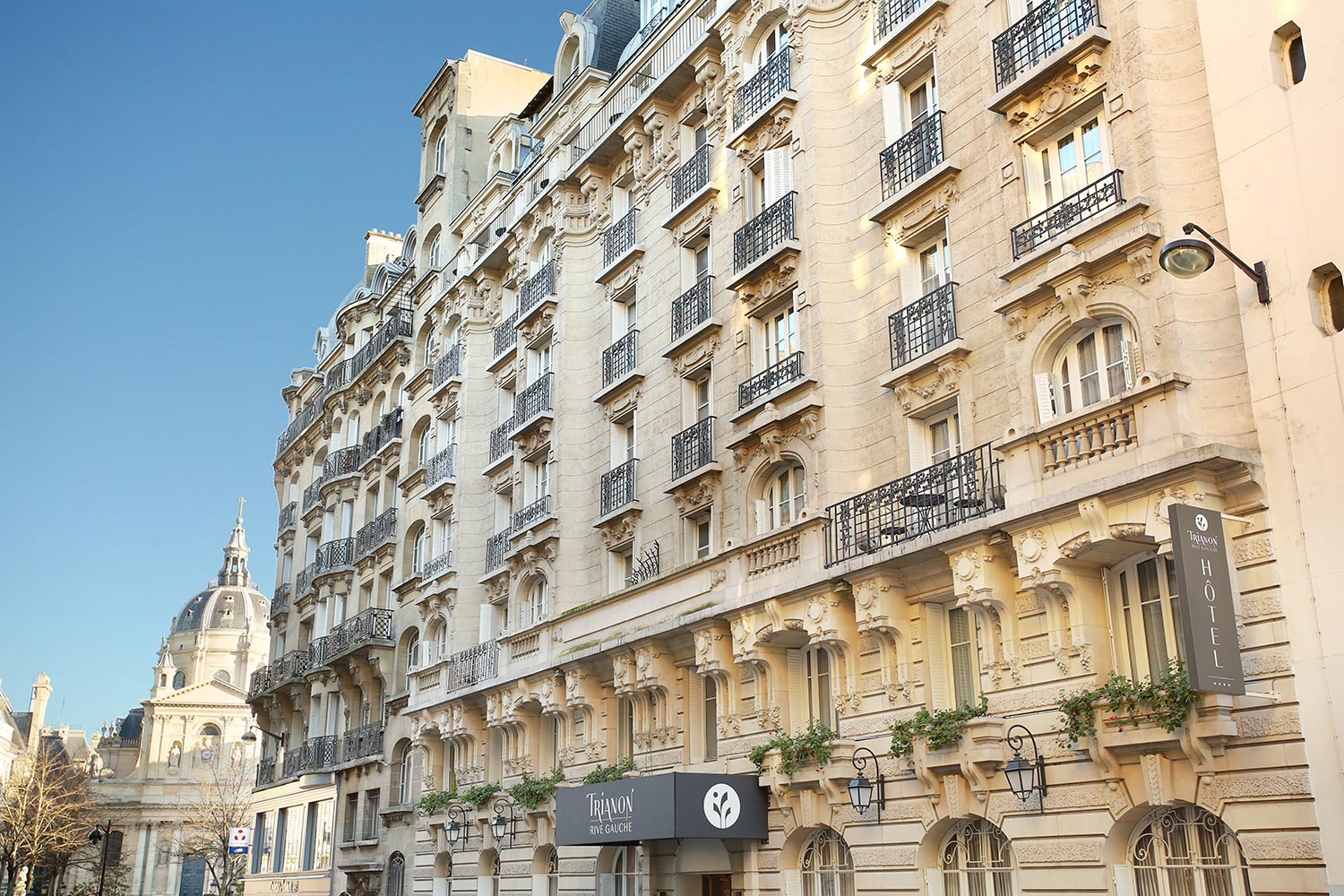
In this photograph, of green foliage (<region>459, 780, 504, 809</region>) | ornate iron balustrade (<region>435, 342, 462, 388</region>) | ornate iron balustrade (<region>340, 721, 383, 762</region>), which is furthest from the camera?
ornate iron balustrade (<region>340, 721, 383, 762</region>)

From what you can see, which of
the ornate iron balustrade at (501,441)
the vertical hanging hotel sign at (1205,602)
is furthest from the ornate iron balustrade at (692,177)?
the vertical hanging hotel sign at (1205,602)

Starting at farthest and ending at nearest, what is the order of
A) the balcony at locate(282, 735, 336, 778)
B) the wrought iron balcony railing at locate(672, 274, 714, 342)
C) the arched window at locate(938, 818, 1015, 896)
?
the balcony at locate(282, 735, 336, 778), the wrought iron balcony railing at locate(672, 274, 714, 342), the arched window at locate(938, 818, 1015, 896)

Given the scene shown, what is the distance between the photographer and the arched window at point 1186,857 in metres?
14.3

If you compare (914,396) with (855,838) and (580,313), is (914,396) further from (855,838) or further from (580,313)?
(580,313)

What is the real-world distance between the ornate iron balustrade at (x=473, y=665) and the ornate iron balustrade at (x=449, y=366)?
844 cm

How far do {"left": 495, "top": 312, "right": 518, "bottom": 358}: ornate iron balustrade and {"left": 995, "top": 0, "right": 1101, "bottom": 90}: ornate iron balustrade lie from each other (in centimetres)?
1772

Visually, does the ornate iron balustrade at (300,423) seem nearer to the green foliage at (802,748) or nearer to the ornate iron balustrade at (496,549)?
the ornate iron balustrade at (496,549)

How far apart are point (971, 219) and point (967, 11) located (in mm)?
3672

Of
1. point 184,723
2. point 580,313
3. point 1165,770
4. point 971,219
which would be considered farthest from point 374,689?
point 184,723

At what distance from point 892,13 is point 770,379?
6.75m

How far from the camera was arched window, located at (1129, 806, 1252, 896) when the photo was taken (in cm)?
1430

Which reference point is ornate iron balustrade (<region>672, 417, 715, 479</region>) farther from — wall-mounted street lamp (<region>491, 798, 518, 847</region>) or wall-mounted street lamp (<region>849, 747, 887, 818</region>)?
wall-mounted street lamp (<region>491, 798, 518, 847</region>)

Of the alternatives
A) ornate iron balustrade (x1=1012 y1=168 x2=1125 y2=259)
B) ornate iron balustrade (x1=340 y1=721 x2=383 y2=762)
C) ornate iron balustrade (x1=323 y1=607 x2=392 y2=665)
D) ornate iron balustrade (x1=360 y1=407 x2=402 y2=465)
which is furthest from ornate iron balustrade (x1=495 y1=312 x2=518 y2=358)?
ornate iron balustrade (x1=1012 y1=168 x2=1125 y2=259)

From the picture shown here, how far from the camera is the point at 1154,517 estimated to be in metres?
15.0
